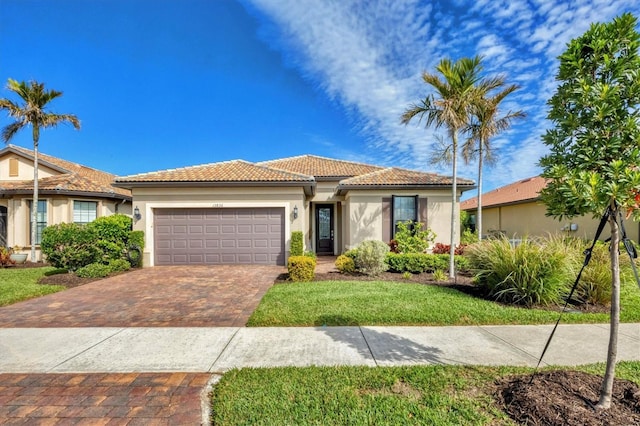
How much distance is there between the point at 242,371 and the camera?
3473mm

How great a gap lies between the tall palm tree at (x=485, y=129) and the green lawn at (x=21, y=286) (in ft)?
51.3

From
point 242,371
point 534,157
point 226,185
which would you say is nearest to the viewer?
point 534,157

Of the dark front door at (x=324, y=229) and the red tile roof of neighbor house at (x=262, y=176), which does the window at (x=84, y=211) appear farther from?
the dark front door at (x=324, y=229)

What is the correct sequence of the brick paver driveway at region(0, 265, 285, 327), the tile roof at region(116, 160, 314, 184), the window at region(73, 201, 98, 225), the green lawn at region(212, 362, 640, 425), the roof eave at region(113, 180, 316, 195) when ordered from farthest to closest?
the window at region(73, 201, 98, 225) → the tile roof at region(116, 160, 314, 184) → the roof eave at region(113, 180, 316, 195) → the brick paver driveway at region(0, 265, 285, 327) → the green lawn at region(212, 362, 640, 425)

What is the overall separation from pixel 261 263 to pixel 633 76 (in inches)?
453

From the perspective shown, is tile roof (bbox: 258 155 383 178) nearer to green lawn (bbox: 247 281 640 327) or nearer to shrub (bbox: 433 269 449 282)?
shrub (bbox: 433 269 449 282)

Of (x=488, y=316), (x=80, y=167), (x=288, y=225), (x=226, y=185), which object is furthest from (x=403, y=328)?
(x=80, y=167)

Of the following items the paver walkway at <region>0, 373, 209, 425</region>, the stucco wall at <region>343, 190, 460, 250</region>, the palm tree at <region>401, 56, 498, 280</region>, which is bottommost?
the paver walkway at <region>0, 373, 209, 425</region>

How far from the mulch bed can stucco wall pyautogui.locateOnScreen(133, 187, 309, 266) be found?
32.1 feet

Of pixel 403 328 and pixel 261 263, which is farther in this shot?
pixel 261 263

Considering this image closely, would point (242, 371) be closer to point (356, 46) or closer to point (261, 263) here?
point (261, 263)

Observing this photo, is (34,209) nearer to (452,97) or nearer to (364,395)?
(364,395)

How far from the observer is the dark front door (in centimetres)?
1639

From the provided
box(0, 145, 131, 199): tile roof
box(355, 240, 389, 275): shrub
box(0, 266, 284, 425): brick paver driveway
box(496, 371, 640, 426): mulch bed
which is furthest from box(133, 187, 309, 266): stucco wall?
box(496, 371, 640, 426): mulch bed
